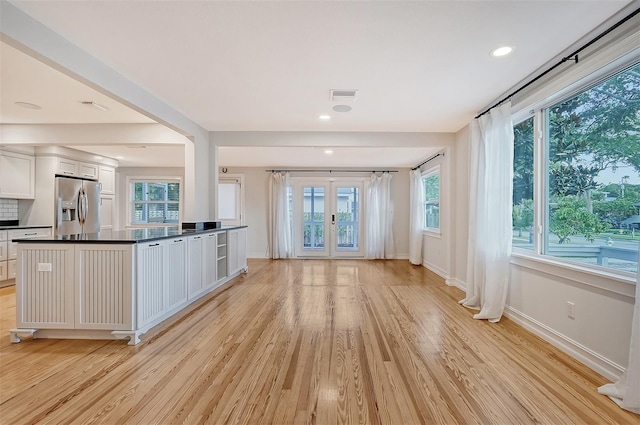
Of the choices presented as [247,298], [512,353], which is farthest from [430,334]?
[247,298]

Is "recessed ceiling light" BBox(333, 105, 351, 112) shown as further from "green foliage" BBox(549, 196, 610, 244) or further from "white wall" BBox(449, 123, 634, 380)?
"white wall" BBox(449, 123, 634, 380)

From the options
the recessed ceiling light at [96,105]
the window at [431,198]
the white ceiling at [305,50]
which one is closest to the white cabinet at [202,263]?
the white ceiling at [305,50]

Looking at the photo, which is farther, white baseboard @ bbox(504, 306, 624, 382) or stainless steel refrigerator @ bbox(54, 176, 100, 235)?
stainless steel refrigerator @ bbox(54, 176, 100, 235)

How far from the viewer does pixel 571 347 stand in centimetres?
234

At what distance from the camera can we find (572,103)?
8.29ft

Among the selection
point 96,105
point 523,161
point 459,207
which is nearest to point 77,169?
point 96,105

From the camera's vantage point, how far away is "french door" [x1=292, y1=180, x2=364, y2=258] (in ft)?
24.7

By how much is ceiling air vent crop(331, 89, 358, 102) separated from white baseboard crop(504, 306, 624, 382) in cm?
280

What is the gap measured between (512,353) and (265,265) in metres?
4.94

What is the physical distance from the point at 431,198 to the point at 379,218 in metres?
1.40

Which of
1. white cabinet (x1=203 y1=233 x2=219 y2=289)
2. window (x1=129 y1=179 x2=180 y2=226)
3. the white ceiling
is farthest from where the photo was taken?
window (x1=129 y1=179 x2=180 y2=226)

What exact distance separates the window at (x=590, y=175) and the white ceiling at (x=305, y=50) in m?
0.49

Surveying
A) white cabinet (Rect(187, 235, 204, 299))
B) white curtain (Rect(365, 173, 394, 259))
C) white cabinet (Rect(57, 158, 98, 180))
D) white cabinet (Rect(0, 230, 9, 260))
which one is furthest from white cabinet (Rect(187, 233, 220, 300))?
white curtain (Rect(365, 173, 394, 259))

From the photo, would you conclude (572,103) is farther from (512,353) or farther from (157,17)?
(157,17)
